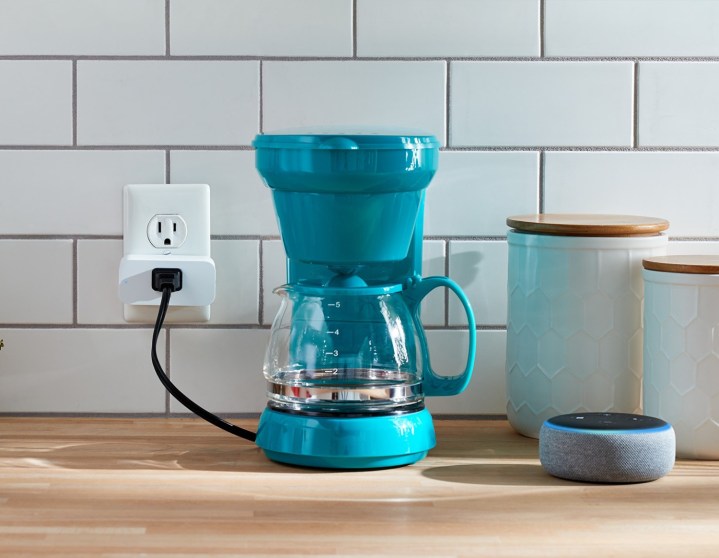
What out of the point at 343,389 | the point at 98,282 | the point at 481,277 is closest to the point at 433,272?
the point at 481,277

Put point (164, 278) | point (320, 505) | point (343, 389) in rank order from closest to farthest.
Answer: point (320, 505) < point (343, 389) < point (164, 278)

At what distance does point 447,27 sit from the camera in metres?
1.19

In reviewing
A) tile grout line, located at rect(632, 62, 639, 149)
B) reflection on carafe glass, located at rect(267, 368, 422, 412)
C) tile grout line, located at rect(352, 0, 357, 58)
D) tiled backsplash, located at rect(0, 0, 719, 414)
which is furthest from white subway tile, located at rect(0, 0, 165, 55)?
tile grout line, located at rect(632, 62, 639, 149)

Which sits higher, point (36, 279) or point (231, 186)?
point (231, 186)

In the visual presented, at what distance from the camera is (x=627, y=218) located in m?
1.16

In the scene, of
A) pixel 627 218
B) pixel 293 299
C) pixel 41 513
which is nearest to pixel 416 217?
pixel 293 299

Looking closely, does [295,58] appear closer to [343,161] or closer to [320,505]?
[343,161]

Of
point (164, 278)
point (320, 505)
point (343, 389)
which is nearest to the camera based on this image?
point (320, 505)

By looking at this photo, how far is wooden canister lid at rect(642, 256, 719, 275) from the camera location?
100 cm

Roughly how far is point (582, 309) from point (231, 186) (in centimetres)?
42

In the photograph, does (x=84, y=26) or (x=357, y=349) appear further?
(x=84, y=26)

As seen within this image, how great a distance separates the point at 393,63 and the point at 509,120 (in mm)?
148

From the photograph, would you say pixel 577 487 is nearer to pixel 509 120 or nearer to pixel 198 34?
pixel 509 120

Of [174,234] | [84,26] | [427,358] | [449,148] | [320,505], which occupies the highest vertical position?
[84,26]
